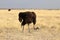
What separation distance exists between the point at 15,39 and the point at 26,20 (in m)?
4.50

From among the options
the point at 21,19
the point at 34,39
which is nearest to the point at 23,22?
the point at 21,19

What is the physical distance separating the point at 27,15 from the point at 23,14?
1.11 ft

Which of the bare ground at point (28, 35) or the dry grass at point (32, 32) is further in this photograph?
the dry grass at point (32, 32)

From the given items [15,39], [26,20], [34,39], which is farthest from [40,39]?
[26,20]

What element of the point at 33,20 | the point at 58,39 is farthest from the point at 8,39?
the point at 33,20

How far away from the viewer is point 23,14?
1925 cm

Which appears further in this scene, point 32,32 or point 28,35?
point 32,32

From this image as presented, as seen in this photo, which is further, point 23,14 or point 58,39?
point 23,14

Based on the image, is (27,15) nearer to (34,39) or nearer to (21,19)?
(21,19)

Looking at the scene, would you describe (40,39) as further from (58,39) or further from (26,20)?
(26,20)

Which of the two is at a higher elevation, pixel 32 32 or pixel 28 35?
pixel 28 35

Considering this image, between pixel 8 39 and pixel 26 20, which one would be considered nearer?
pixel 8 39

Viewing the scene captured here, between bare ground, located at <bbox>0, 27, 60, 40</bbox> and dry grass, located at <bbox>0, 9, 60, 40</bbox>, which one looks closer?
bare ground, located at <bbox>0, 27, 60, 40</bbox>

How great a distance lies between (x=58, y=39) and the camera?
15391mm
